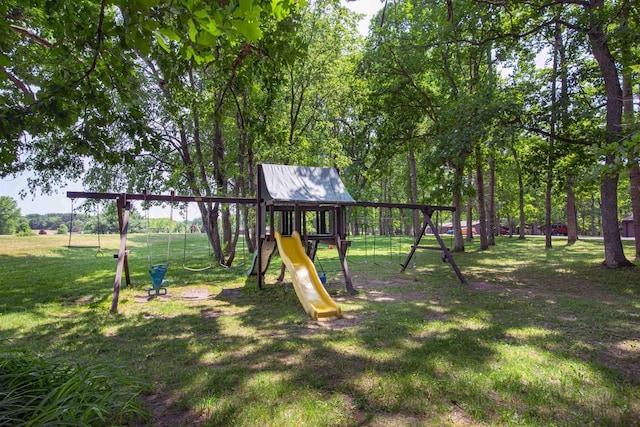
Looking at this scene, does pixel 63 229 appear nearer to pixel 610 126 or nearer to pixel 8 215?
pixel 8 215

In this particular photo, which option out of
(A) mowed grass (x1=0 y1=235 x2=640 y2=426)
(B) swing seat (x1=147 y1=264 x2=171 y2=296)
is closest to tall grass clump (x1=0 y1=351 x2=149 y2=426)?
(A) mowed grass (x1=0 y1=235 x2=640 y2=426)

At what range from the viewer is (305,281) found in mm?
7105

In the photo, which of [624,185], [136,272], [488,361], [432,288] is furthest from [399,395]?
[624,185]

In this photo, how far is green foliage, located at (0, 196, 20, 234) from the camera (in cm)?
3731

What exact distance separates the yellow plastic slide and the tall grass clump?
3432mm

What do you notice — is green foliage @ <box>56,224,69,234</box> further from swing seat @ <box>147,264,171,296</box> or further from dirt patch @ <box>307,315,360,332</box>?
dirt patch @ <box>307,315,360,332</box>

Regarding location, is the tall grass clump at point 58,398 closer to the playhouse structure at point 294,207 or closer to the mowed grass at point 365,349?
the mowed grass at point 365,349

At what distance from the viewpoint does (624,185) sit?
30109 millimetres

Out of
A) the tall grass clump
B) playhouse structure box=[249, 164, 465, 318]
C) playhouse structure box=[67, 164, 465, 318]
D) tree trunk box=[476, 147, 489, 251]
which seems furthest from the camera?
tree trunk box=[476, 147, 489, 251]

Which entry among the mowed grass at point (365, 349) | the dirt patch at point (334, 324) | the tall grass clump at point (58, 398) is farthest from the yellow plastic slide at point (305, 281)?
the tall grass clump at point (58, 398)

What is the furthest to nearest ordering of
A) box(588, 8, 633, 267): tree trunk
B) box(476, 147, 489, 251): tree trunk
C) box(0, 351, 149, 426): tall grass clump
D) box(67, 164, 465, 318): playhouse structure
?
box(476, 147, 489, 251): tree trunk → box(588, 8, 633, 267): tree trunk → box(67, 164, 465, 318): playhouse structure → box(0, 351, 149, 426): tall grass clump

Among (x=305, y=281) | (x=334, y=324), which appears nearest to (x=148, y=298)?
(x=305, y=281)

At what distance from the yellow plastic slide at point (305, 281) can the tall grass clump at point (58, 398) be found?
3432 millimetres

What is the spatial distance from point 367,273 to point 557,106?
24.1ft
